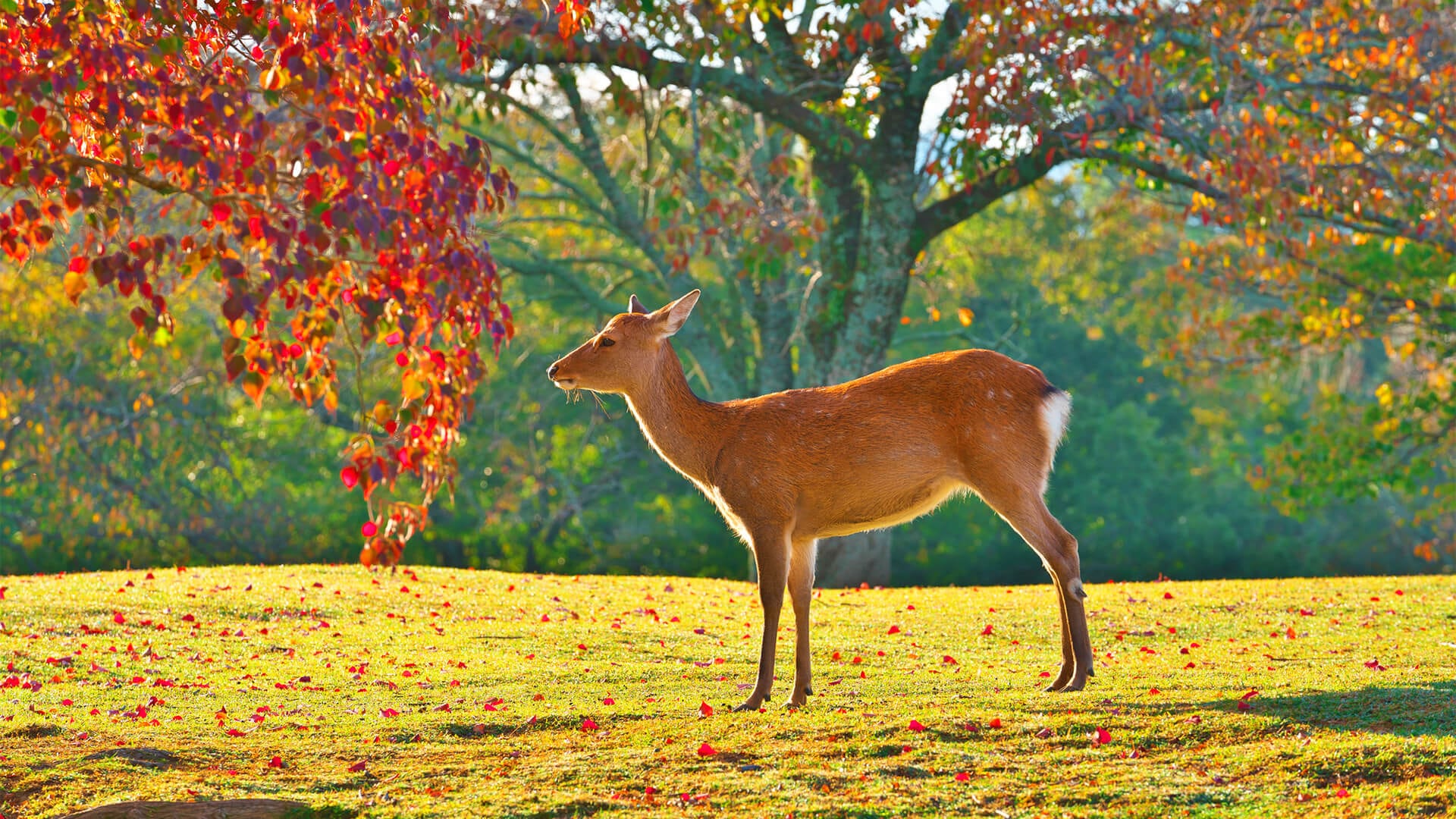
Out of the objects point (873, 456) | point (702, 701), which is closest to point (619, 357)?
point (873, 456)

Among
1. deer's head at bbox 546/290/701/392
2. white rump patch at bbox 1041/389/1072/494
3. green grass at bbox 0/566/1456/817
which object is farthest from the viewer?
deer's head at bbox 546/290/701/392

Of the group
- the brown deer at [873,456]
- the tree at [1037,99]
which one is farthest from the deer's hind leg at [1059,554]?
the tree at [1037,99]

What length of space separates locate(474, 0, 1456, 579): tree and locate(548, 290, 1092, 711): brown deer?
786cm

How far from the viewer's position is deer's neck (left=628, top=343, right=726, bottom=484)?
29.6 ft

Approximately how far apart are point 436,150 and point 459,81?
40.5ft

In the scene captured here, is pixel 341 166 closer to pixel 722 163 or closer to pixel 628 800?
pixel 628 800

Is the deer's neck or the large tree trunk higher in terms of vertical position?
the large tree trunk

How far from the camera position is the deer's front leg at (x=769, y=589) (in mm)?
8641

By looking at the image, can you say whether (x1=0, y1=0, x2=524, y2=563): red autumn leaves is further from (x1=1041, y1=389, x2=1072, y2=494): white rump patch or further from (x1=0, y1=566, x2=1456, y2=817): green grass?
(x1=1041, y1=389, x2=1072, y2=494): white rump patch

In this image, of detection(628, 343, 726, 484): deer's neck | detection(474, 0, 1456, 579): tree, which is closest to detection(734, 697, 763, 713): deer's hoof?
detection(628, 343, 726, 484): deer's neck

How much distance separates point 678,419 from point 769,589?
47.2 inches

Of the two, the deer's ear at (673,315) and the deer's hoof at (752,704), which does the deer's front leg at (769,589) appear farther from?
the deer's ear at (673,315)

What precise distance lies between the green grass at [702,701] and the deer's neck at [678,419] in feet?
4.95

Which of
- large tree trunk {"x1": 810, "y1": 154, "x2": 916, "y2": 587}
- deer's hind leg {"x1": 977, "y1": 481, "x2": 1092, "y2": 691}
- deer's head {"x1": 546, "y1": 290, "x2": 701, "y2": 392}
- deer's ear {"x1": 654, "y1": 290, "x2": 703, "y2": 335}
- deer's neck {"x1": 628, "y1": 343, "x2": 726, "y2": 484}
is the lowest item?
deer's hind leg {"x1": 977, "y1": 481, "x2": 1092, "y2": 691}
